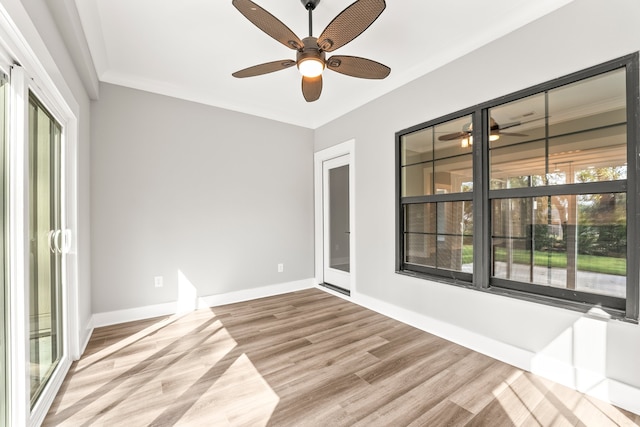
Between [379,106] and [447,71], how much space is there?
0.89 m

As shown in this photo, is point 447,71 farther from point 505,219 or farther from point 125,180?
point 125,180

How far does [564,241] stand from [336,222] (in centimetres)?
288

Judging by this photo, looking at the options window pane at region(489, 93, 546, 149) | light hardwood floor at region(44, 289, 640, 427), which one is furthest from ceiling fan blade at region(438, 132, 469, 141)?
light hardwood floor at region(44, 289, 640, 427)

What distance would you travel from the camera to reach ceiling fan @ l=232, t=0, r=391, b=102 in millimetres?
1573

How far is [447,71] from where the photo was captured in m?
2.73

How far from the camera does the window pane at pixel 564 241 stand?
6.18ft

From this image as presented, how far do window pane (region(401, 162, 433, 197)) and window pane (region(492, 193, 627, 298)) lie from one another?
2.36ft

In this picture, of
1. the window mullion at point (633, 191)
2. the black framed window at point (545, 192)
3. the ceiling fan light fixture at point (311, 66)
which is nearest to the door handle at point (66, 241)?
the ceiling fan light fixture at point (311, 66)

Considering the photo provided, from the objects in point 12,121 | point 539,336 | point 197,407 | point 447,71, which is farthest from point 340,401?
point 447,71

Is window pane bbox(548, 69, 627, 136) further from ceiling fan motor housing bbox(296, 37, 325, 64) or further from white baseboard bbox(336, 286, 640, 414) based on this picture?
ceiling fan motor housing bbox(296, 37, 325, 64)

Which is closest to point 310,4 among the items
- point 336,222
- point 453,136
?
point 453,136

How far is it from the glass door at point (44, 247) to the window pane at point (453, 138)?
323 cm

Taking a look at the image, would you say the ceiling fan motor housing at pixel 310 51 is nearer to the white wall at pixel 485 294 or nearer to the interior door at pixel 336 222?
the white wall at pixel 485 294

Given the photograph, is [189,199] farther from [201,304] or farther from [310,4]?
[310,4]
